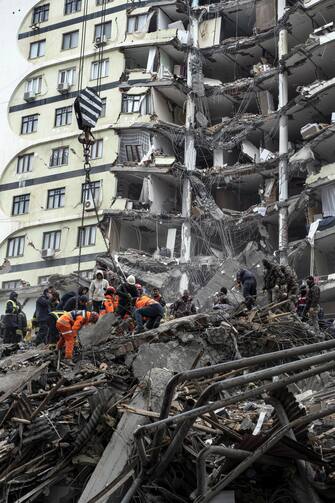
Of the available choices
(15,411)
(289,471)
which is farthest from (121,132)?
(289,471)

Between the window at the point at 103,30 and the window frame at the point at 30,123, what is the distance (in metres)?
6.61

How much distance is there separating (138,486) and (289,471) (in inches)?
60.1

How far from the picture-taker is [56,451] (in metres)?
8.66

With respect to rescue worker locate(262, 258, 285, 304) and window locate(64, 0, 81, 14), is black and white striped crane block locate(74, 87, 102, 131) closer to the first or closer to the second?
rescue worker locate(262, 258, 285, 304)

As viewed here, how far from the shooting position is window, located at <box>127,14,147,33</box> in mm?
44622

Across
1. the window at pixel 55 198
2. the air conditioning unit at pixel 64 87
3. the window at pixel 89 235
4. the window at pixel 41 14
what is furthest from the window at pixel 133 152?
the window at pixel 41 14

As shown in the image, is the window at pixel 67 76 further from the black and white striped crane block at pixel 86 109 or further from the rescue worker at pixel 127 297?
the rescue worker at pixel 127 297

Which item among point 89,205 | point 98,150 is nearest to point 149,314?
point 89,205

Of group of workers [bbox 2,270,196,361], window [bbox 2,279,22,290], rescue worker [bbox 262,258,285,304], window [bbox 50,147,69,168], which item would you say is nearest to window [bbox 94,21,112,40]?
window [bbox 50,147,69,168]

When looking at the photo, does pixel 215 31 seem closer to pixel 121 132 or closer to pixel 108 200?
pixel 121 132

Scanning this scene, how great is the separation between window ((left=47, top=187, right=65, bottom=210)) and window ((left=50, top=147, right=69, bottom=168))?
176 cm

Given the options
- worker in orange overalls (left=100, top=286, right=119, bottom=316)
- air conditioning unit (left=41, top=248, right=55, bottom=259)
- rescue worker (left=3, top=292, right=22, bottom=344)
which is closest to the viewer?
worker in orange overalls (left=100, top=286, right=119, bottom=316)

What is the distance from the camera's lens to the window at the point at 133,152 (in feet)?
138

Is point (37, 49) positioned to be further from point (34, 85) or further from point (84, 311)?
point (84, 311)
